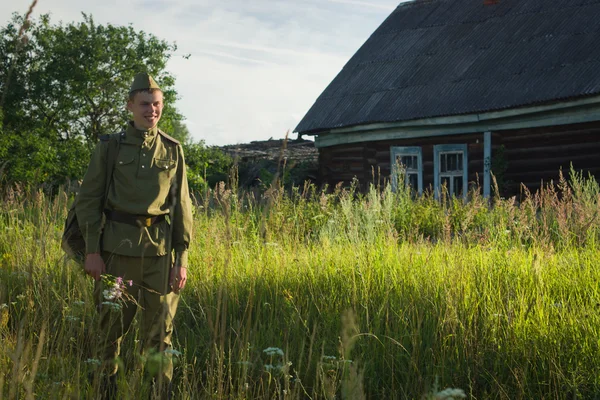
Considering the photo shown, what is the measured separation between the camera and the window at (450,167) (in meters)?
12.9

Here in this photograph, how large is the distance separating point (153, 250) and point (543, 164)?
32.5 ft

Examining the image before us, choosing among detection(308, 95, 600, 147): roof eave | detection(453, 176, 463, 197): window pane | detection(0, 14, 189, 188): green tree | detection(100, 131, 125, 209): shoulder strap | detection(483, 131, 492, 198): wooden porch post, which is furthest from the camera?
detection(0, 14, 189, 188): green tree

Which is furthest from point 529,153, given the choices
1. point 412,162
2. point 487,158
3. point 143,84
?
point 143,84

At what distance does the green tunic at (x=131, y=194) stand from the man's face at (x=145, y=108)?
0.19ft

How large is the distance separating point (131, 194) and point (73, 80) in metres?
15.1

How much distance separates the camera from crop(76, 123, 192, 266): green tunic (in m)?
3.43

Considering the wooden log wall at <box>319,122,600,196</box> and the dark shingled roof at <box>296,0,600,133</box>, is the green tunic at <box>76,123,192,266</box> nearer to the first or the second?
the wooden log wall at <box>319,122,600,196</box>

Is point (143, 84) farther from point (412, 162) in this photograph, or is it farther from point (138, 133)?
point (412, 162)

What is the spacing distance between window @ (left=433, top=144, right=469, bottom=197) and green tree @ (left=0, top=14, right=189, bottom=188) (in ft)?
26.0

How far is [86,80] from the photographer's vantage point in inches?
693

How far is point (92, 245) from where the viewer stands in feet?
11.2

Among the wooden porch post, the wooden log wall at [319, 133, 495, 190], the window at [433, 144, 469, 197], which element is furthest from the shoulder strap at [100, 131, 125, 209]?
the window at [433, 144, 469, 197]

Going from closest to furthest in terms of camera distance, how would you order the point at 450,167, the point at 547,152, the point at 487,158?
the point at 547,152 < the point at 487,158 < the point at 450,167

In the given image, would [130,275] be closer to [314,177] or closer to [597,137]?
[597,137]
